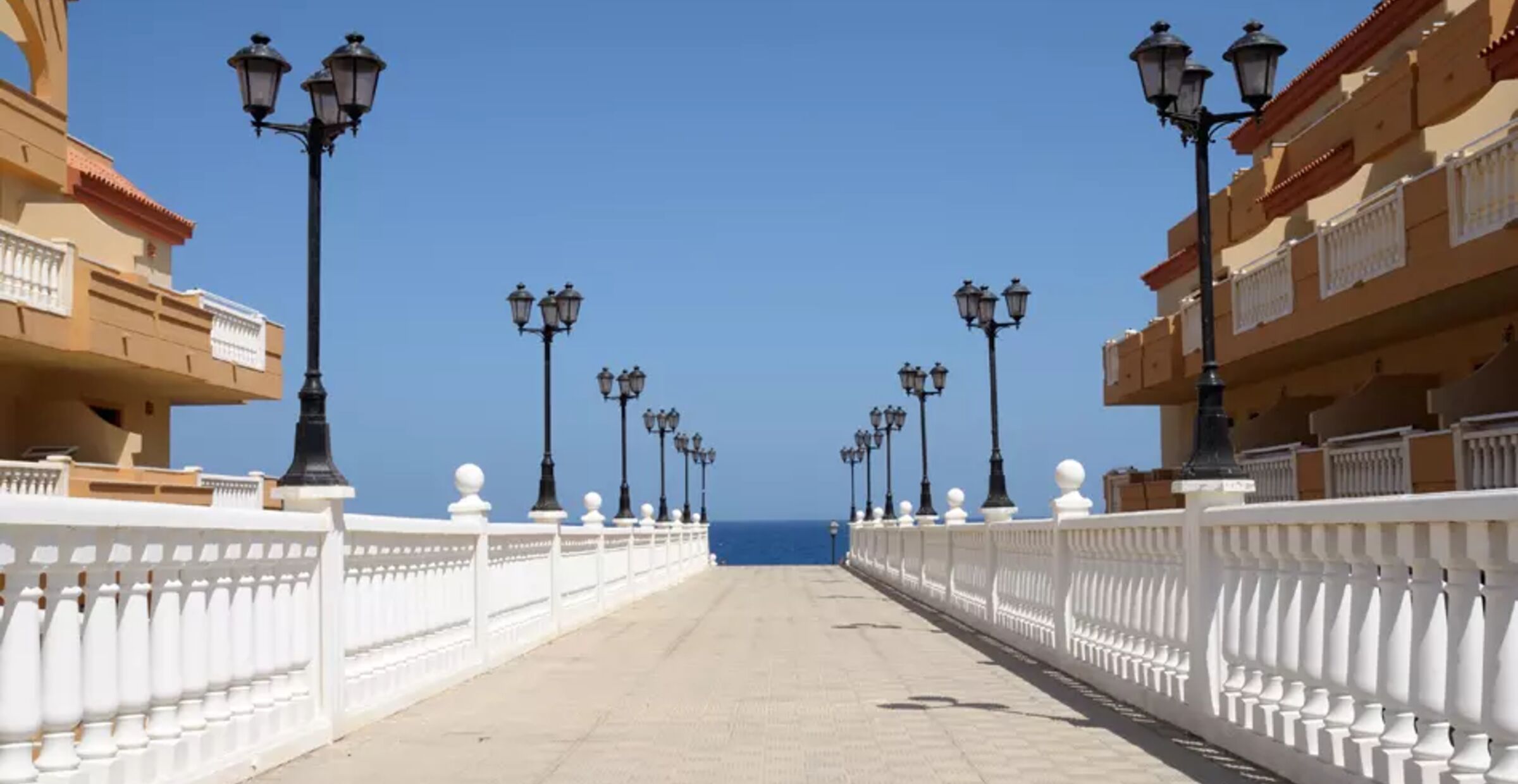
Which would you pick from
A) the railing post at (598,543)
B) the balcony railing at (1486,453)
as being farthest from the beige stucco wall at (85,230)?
the balcony railing at (1486,453)

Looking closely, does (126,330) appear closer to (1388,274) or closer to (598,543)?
(598,543)

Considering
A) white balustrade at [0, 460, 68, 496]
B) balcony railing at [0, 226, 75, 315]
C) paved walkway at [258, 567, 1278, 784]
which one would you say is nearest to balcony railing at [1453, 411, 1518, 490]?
paved walkway at [258, 567, 1278, 784]

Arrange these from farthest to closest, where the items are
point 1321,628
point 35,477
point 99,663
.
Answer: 1. point 35,477
2. point 1321,628
3. point 99,663

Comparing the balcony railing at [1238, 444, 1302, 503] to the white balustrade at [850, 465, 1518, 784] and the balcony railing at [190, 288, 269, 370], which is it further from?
the balcony railing at [190, 288, 269, 370]

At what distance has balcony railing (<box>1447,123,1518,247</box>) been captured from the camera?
725 inches

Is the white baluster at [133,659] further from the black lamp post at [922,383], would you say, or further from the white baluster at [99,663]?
the black lamp post at [922,383]

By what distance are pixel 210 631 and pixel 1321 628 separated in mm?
4732

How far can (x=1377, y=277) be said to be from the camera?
22562 millimetres

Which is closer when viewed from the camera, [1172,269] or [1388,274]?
[1388,274]

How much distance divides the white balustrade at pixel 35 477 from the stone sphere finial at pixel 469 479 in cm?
1209

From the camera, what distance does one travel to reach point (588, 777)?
7516mm

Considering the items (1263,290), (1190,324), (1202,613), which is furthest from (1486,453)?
(1190,324)

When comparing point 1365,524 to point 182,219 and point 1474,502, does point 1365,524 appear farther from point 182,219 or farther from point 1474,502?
point 182,219

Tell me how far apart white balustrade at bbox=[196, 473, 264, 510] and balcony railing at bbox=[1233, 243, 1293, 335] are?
2020cm
